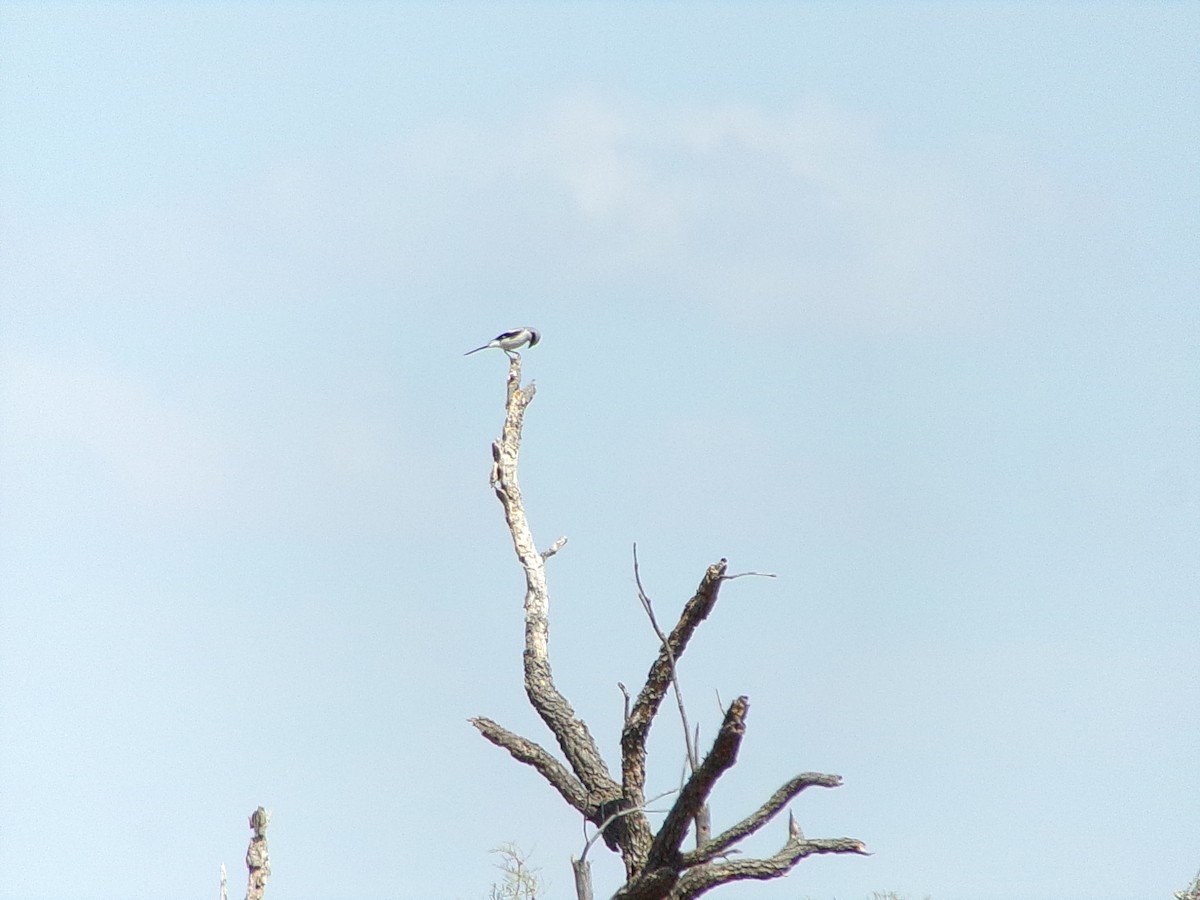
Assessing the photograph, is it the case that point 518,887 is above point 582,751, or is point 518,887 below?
above

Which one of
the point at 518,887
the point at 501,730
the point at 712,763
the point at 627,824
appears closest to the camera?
the point at 712,763

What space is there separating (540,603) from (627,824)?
2187 mm

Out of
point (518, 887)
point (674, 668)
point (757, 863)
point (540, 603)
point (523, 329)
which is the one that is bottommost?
point (757, 863)

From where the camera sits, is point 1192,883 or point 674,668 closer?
point 674,668

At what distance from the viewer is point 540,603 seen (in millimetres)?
13750

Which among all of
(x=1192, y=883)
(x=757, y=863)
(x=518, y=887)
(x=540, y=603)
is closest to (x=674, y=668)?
(x=757, y=863)

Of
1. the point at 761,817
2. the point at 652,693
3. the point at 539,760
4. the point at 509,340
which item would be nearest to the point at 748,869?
the point at 761,817

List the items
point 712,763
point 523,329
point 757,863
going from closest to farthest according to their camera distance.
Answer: point 712,763
point 757,863
point 523,329

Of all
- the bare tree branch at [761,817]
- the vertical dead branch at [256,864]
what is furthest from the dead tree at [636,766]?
the vertical dead branch at [256,864]

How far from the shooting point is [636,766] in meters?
12.3

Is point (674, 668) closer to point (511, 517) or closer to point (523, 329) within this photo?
point (511, 517)

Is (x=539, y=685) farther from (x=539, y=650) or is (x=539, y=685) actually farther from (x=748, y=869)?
(x=748, y=869)

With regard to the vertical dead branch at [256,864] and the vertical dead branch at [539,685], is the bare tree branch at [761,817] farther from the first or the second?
the vertical dead branch at [256,864]

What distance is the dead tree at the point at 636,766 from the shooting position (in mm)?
10805
